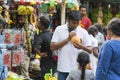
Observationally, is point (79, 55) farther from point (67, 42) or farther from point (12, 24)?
point (12, 24)

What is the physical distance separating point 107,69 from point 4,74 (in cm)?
286

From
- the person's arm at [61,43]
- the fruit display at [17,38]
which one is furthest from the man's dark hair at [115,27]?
the fruit display at [17,38]

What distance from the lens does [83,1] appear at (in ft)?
52.2

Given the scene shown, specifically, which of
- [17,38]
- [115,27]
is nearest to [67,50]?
[115,27]

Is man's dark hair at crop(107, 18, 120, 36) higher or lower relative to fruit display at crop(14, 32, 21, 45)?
higher

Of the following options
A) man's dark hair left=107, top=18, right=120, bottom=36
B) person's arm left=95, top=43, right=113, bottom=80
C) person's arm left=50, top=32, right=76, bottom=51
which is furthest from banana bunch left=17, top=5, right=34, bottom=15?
person's arm left=95, top=43, right=113, bottom=80

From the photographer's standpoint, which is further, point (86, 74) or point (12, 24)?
point (12, 24)

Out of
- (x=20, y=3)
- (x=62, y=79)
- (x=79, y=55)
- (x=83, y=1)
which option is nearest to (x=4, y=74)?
(x=62, y=79)

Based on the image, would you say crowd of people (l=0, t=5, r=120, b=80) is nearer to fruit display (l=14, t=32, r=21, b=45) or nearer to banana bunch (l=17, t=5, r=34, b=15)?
fruit display (l=14, t=32, r=21, b=45)

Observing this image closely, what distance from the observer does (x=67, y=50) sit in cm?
650

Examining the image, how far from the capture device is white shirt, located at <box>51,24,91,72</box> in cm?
648

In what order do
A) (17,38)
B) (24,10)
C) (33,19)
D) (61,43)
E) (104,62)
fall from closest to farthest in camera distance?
(104,62) < (61,43) < (17,38) < (24,10) < (33,19)

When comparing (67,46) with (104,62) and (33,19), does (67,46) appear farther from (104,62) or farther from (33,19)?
(33,19)

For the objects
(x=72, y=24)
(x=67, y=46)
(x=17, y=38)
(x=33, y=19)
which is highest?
(x=72, y=24)
